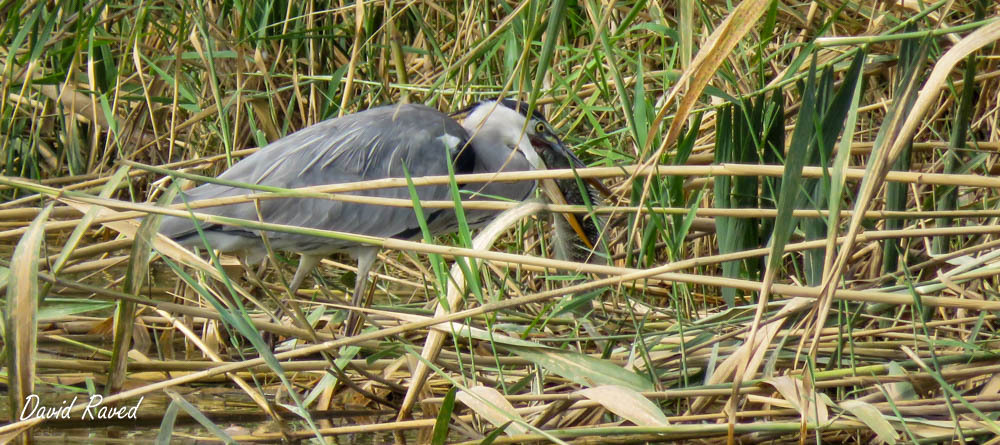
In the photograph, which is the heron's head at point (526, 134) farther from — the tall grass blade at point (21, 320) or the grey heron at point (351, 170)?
the tall grass blade at point (21, 320)

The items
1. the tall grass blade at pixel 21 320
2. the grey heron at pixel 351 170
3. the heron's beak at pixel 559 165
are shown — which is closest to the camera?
the tall grass blade at pixel 21 320

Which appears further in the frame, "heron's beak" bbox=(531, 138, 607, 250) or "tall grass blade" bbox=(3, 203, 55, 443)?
"heron's beak" bbox=(531, 138, 607, 250)

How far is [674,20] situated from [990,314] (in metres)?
1.47

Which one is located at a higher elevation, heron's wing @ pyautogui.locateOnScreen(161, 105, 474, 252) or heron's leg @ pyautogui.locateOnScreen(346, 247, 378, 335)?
heron's wing @ pyautogui.locateOnScreen(161, 105, 474, 252)

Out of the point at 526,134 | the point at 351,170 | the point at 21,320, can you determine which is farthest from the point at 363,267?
the point at 21,320

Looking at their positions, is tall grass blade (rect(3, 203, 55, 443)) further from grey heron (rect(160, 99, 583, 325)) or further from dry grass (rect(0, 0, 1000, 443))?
grey heron (rect(160, 99, 583, 325))

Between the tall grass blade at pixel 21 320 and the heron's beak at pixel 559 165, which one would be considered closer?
the tall grass blade at pixel 21 320

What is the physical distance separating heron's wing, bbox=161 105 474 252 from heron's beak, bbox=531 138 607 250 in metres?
0.28

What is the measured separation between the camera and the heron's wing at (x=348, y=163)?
3156 millimetres

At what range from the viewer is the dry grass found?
1.57m

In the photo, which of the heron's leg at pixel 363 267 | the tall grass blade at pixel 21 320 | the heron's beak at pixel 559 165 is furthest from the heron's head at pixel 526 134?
the tall grass blade at pixel 21 320

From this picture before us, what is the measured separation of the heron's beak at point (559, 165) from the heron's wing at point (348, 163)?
0.28 m

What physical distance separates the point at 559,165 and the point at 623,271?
1817mm

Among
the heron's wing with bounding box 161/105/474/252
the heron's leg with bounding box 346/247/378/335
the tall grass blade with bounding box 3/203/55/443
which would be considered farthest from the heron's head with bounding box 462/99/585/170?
the tall grass blade with bounding box 3/203/55/443
